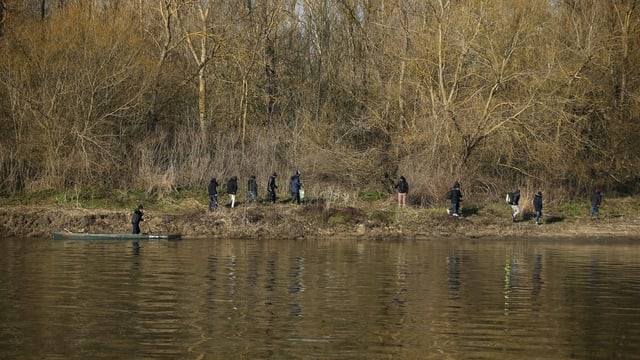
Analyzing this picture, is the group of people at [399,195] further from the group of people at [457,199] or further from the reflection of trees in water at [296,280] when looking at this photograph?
the reflection of trees in water at [296,280]

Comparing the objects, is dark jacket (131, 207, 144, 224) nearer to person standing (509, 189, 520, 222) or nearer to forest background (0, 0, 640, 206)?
forest background (0, 0, 640, 206)

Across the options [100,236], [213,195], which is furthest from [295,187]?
[100,236]

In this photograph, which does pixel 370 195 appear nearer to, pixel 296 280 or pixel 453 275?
pixel 453 275

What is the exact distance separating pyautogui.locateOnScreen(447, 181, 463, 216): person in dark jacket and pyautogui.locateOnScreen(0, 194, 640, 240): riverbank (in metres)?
0.38

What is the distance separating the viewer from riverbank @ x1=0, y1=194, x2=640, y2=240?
40188 mm

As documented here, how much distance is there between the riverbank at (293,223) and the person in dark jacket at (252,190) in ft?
2.49

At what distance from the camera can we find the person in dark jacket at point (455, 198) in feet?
138

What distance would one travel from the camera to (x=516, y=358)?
1537 cm

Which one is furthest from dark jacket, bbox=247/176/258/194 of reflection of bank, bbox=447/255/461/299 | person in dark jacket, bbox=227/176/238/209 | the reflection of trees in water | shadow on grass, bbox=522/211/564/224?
reflection of bank, bbox=447/255/461/299

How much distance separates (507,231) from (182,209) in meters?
13.3

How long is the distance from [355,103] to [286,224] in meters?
13.7

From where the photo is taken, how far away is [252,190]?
43.1 m

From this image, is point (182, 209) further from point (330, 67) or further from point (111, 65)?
point (330, 67)

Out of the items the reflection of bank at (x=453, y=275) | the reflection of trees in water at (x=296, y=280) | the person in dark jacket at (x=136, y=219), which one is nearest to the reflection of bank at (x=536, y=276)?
the reflection of bank at (x=453, y=275)
